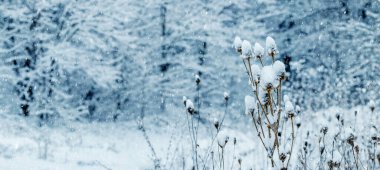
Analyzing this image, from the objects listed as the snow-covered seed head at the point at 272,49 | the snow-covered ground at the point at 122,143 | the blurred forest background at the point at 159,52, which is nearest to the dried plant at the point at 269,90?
the snow-covered seed head at the point at 272,49

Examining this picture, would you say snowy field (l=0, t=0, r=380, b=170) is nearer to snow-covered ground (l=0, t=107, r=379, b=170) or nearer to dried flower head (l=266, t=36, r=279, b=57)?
snow-covered ground (l=0, t=107, r=379, b=170)

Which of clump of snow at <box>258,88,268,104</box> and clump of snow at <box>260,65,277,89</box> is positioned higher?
clump of snow at <box>260,65,277,89</box>

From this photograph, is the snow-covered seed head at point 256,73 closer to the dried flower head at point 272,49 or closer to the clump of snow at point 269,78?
the dried flower head at point 272,49

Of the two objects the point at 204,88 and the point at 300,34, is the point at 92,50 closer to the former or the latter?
the point at 204,88

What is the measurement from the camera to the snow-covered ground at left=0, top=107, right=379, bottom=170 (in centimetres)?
600

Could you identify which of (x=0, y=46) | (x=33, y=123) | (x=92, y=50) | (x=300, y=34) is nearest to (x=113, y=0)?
(x=92, y=50)

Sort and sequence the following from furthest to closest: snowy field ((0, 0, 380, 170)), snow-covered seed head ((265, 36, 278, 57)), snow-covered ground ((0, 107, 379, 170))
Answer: snowy field ((0, 0, 380, 170)) → snow-covered ground ((0, 107, 379, 170)) → snow-covered seed head ((265, 36, 278, 57))

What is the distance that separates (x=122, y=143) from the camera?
10.7 m

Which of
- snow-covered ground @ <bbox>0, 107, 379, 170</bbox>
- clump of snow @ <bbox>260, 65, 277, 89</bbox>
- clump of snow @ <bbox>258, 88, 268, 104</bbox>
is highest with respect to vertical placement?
clump of snow @ <bbox>260, 65, 277, 89</bbox>

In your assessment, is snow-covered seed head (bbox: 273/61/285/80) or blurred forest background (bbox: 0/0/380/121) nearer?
snow-covered seed head (bbox: 273/61/285/80)

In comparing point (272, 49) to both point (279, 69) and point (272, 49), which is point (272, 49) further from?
point (279, 69)

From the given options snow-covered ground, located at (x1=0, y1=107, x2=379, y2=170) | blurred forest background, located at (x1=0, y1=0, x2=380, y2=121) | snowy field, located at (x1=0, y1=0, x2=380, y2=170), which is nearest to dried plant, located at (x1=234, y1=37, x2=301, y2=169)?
snow-covered ground, located at (x1=0, y1=107, x2=379, y2=170)

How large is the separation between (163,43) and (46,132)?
14.6 feet

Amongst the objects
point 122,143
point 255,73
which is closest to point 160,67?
point 122,143
